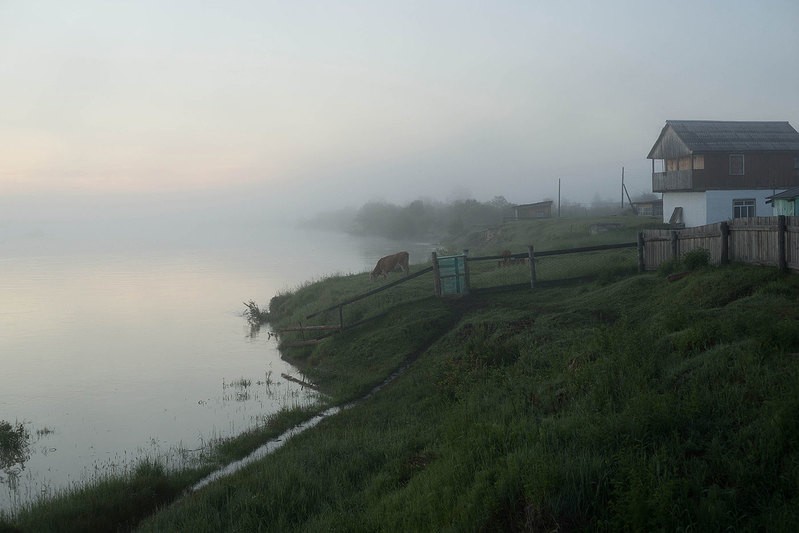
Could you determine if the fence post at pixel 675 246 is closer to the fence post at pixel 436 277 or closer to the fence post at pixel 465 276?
the fence post at pixel 465 276

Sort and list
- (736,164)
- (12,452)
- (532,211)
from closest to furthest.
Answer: (12,452)
(736,164)
(532,211)

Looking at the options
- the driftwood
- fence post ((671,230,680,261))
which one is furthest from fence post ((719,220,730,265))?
the driftwood

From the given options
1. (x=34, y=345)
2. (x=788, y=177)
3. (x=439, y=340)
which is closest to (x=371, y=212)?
(x=788, y=177)

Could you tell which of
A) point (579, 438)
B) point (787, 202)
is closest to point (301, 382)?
point (579, 438)

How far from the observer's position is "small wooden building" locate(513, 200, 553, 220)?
83562 millimetres

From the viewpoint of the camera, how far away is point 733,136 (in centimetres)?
4566

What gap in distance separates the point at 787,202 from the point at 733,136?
12.7 metres

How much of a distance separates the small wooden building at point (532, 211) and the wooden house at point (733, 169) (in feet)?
122

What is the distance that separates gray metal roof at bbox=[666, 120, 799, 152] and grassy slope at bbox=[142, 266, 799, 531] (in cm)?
3311

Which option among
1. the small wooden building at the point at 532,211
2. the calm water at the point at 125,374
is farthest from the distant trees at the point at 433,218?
the calm water at the point at 125,374

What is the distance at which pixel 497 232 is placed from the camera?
6956 cm

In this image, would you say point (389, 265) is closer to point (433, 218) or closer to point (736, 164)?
point (736, 164)

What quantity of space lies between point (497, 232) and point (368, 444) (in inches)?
2352

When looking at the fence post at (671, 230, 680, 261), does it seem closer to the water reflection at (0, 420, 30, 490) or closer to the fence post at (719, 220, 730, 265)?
the fence post at (719, 220, 730, 265)
